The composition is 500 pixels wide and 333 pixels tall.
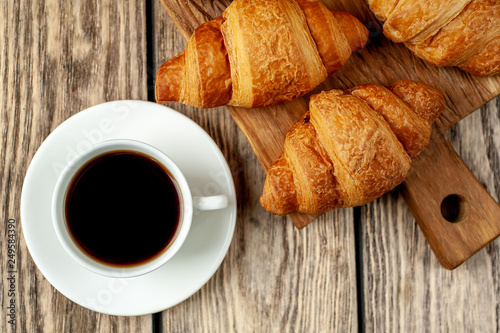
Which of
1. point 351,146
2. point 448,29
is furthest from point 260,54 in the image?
point 448,29

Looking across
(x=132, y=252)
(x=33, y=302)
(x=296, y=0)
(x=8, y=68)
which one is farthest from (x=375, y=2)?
(x=33, y=302)

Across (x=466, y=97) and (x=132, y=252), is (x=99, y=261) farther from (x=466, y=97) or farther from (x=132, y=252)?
(x=466, y=97)

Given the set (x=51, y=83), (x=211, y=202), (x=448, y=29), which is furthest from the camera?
(x=51, y=83)

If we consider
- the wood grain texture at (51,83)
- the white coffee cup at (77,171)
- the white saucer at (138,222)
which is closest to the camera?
the white coffee cup at (77,171)

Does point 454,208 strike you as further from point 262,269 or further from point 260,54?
point 260,54

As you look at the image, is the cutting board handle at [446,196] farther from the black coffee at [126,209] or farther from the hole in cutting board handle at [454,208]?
the black coffee at [126,209]

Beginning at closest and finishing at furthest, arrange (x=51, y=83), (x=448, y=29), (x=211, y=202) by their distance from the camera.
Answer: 1. (x=211, y=202)
2. (x=448, y=29)
3. (x=51, y=83)

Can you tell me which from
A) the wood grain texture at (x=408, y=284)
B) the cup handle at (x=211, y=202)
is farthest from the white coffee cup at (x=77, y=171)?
the wood grain texture at (x=408, y=284)
